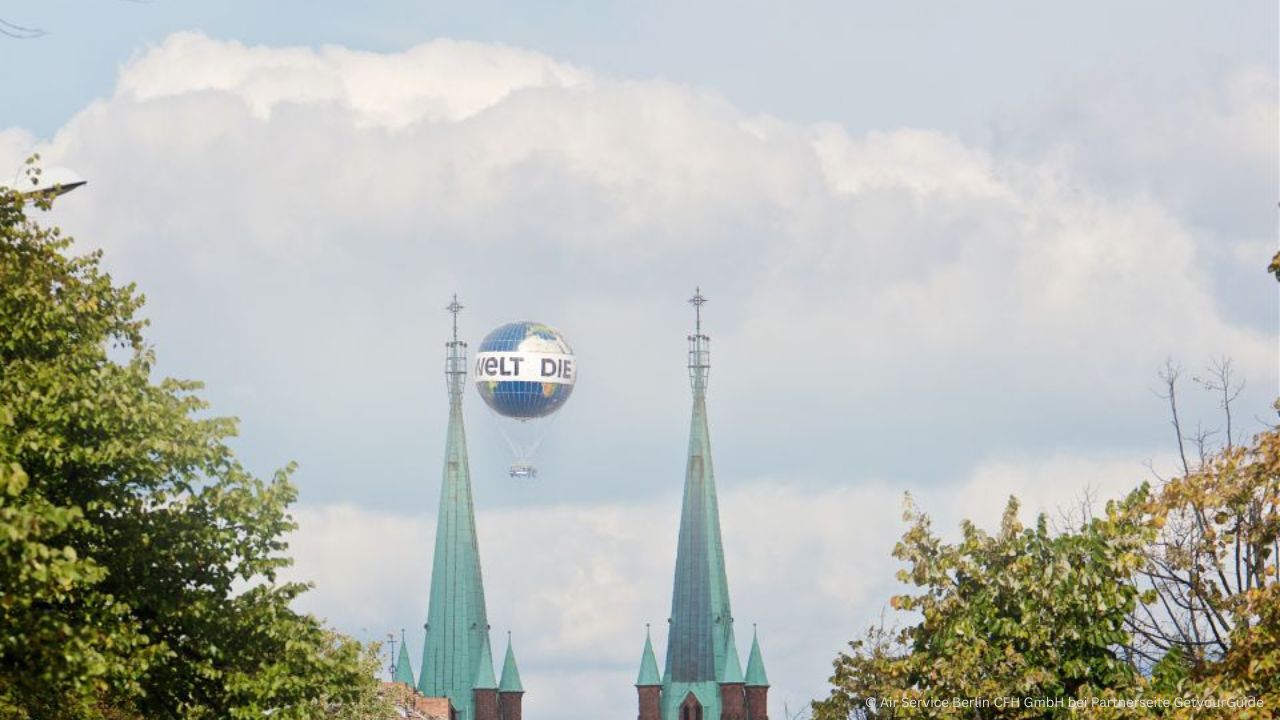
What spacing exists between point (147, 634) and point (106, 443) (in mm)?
3533

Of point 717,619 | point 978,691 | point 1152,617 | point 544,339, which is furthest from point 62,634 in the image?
point 717,619

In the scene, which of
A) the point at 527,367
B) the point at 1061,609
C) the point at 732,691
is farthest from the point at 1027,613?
the point at 732,691

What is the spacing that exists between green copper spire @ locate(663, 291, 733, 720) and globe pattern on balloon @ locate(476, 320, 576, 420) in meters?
18.7

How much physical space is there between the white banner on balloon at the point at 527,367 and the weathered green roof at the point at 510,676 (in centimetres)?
2342

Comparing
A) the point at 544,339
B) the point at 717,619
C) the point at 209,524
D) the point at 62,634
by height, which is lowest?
the point at 62,634

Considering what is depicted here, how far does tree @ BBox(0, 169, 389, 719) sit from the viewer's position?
4219 centimetres

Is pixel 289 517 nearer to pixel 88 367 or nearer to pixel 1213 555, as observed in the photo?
pixel 88 367

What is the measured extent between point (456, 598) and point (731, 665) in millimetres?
18378

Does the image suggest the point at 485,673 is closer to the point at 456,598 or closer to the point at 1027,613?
the point at 456,598

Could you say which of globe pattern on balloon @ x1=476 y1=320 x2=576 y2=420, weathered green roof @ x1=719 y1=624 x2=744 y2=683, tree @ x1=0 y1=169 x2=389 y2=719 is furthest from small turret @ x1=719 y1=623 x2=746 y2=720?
tree @ x1=0 y1=169 x2=389 y2=719

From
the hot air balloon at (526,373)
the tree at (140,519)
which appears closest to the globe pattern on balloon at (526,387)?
the hot air balloon at (526,373)

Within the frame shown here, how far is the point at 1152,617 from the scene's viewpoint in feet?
154

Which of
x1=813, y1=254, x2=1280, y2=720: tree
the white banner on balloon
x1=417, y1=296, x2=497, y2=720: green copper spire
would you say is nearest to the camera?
x1=813, y1=254, x2=1280, y2=720: tree

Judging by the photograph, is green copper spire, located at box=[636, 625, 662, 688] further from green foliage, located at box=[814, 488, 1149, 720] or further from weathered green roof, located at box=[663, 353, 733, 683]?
green foliage, located at box=[814, 488, 1149, 720]
